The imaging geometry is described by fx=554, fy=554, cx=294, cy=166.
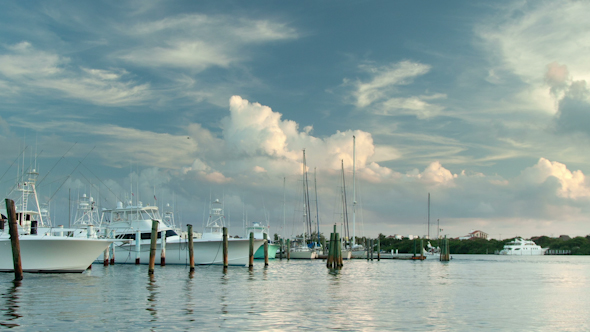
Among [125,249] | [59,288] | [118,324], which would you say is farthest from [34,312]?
[125,249]

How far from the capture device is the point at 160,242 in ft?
190

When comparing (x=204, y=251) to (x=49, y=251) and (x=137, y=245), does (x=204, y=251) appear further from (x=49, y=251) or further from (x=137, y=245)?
(x=49, y=251)

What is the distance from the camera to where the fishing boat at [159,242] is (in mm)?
55875

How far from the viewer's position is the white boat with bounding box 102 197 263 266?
2200 inches

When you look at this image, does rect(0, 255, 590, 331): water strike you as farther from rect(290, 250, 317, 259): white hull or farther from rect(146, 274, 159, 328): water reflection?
rect(290, 250, 317, 259): white hull

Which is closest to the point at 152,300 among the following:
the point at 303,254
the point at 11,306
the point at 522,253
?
the point at 11,306

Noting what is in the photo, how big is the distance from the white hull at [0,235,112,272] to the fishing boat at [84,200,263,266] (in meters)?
14.6

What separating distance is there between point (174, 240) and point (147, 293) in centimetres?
3357

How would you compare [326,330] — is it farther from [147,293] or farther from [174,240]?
[174,240]

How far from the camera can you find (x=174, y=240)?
193ft

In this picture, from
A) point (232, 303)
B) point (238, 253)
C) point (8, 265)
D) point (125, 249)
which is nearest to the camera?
point (232, 303)

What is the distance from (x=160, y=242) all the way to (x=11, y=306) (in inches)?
1515

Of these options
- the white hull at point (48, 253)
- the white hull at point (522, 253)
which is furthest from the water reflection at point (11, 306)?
the white hull at point (522, 253)

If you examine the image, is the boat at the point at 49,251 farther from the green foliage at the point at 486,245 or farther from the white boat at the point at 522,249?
the white boat at the point at 522,249
